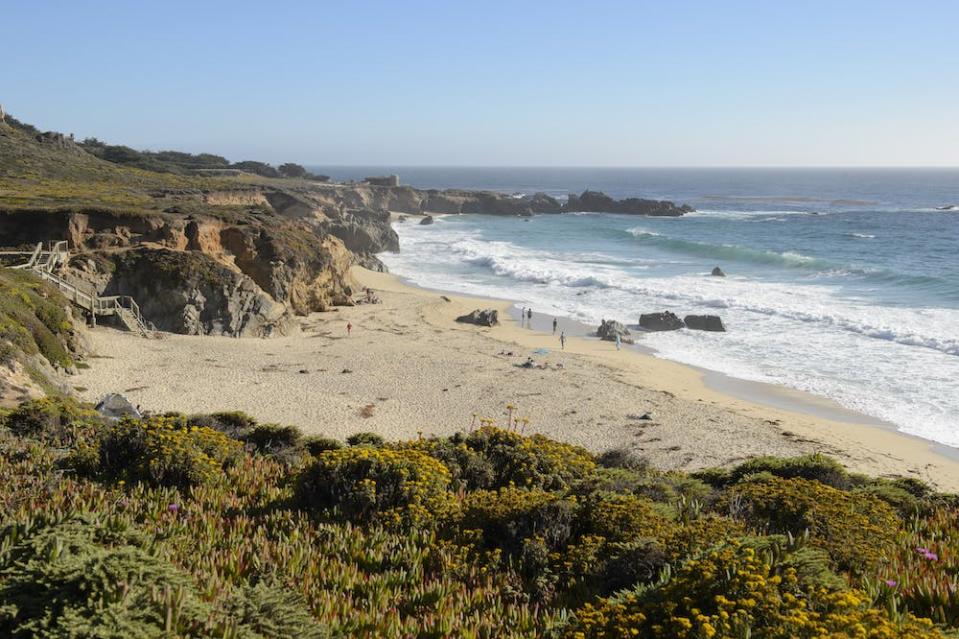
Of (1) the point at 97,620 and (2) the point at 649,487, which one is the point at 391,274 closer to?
(2) the point at 649,487

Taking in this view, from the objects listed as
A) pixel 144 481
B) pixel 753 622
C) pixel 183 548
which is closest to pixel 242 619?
pixel 183 548

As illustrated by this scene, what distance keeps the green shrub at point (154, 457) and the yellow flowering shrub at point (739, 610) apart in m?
5.31

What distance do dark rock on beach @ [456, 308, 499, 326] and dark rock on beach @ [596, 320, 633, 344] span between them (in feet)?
16.0

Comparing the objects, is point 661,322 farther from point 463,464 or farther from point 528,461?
point 463,464

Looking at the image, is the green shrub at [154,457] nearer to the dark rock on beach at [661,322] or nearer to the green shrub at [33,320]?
the green shrub at [33,320]

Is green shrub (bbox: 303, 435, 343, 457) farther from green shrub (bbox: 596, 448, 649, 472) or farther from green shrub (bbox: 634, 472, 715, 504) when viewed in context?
green shrub (bbox: 634, 472, 715, 504)

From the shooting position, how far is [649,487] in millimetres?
9984

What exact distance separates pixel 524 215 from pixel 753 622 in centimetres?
9895

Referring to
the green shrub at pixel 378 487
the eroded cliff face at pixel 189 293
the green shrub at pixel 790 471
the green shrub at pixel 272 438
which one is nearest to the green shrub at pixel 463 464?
the green shrub at pixel 378 487

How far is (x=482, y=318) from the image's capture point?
113 ft

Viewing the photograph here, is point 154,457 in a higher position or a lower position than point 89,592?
lower

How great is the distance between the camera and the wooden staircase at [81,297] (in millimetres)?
25094

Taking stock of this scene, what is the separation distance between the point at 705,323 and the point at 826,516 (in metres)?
26.3

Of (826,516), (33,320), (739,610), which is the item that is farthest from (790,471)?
(33,320)
